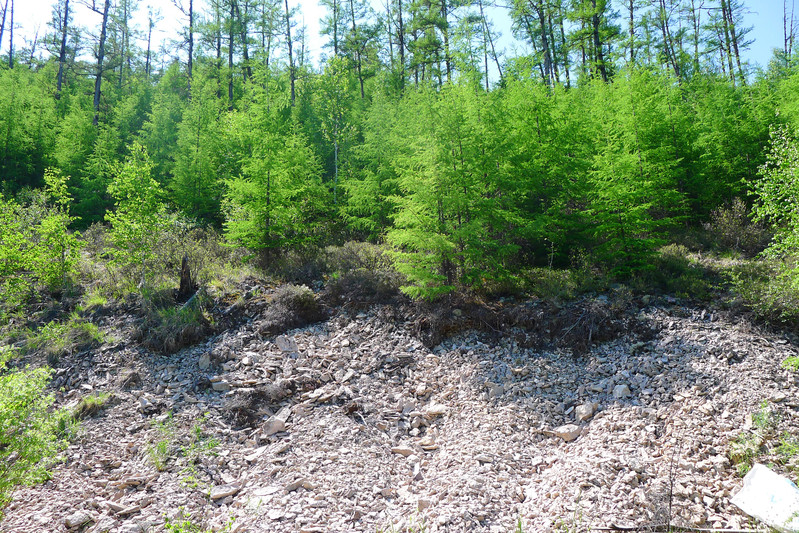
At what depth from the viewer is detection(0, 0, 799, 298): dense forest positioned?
9.22 m

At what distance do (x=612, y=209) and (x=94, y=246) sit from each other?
1586 cm

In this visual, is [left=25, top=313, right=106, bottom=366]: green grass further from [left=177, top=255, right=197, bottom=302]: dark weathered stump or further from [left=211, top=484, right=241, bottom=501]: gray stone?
[left=211, top=484, right=241, bottom=501]: gray stone

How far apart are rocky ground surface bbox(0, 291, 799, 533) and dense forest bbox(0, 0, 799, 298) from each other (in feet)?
7.05

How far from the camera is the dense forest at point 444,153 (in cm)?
922

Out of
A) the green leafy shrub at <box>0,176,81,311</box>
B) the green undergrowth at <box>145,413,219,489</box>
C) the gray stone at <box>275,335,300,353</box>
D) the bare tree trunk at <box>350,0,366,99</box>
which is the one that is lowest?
the green undergrowth at <box>145,413,219,489</box>

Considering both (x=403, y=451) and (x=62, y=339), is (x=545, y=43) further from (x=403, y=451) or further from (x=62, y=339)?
(x=62, y=339)

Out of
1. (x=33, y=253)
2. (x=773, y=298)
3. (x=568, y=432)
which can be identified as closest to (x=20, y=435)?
(x=568, y=432)

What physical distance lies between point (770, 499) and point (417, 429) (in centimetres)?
412

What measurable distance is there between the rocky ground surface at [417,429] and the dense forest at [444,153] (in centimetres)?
215

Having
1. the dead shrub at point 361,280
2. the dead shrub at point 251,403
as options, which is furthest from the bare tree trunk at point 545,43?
the dead shrub at point 251,403

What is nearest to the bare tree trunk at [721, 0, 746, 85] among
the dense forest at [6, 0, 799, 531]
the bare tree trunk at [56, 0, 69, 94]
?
the dense forest at [6, 0, 799, 531]

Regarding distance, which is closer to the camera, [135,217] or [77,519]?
[77,519]

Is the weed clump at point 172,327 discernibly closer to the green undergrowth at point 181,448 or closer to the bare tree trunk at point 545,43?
the green undergrowth at point 181,448

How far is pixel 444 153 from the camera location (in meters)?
8.80
